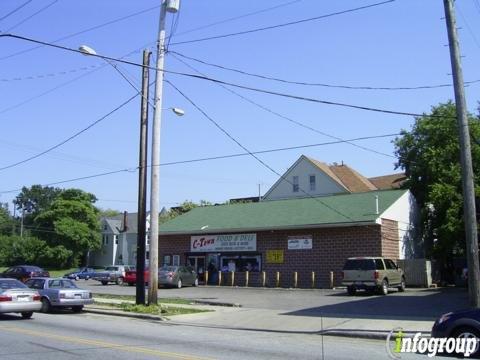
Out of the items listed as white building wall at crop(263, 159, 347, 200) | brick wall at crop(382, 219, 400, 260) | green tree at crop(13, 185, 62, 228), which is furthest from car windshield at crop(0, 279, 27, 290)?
green tree at crop(13, 185, 62, 228)

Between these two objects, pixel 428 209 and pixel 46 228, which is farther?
pixel 46 228

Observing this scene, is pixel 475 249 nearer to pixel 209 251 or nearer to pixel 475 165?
pixel 475 165

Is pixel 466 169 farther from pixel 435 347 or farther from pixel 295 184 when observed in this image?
pixel 295 184

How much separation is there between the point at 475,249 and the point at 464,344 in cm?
404

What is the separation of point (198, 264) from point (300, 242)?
29.6ft

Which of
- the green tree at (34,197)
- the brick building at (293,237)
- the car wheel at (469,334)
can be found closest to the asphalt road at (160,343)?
the car wheel at (469,334)

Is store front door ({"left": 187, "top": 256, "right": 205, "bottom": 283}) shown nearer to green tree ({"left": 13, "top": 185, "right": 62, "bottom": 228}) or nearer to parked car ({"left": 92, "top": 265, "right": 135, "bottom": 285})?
parked car ({"left": 92, "top": 265, "right": 135, "bottom": 285})

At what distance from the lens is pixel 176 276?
35969mm

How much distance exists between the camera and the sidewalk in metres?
14.5

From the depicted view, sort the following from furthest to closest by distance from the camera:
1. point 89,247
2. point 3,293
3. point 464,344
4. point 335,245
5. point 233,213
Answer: point 89,247, point 233,213, point 335,245, point 3,293, point 464,344

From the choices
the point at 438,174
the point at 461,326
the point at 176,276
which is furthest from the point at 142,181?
the point at 438,174

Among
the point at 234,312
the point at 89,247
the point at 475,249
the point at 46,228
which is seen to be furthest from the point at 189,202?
the point at 475,249

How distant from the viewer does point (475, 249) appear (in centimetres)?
1364

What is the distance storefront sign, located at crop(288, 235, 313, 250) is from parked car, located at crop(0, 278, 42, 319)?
781 inches
